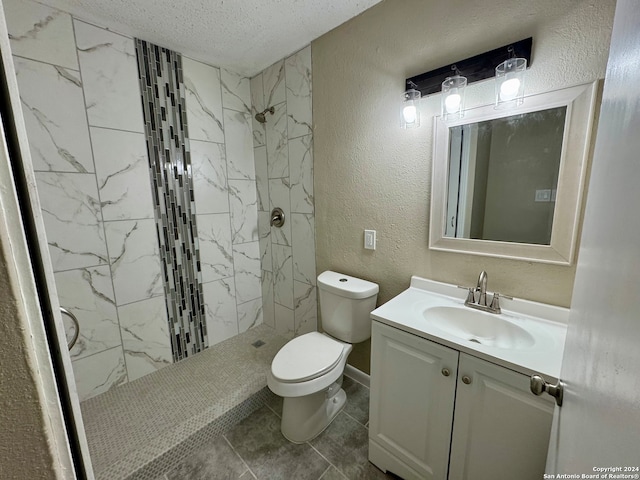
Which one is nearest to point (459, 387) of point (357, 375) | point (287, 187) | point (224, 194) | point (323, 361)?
point (323, 361)

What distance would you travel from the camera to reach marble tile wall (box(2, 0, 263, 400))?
1388 mm

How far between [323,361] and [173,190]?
1.53m

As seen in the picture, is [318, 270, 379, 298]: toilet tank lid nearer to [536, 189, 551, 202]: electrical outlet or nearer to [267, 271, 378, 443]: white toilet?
[267, 271, 378, 443]: white toilet

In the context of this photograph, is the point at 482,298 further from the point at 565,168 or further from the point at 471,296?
the point at 565,168

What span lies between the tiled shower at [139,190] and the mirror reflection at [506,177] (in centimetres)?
99

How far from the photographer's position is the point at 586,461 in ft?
1.37

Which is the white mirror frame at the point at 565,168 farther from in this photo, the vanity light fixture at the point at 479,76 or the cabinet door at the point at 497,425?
the cabinet door at the point at 497,425

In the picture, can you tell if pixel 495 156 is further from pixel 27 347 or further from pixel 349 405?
pixel 349 405

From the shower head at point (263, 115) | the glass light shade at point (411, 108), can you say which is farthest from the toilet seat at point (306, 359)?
the shower head at point (263, 115)

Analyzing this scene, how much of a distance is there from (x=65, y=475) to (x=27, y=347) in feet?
0.60

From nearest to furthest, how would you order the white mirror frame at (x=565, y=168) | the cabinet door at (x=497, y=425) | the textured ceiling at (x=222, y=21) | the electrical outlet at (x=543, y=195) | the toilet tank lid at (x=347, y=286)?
the cabinet door at (x=497, y=425)
the white mirror frame at (x=565, y=168)
the electrical outlet at (x=543, y=195)
the textured ceiling at (x=222, y=21)
the toilet tank lid at (x=347, y=286)

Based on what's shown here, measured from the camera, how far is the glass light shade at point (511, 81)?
3.39ft

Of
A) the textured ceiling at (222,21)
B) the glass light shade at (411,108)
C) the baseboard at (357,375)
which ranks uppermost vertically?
the textured ceiling at (222,21)

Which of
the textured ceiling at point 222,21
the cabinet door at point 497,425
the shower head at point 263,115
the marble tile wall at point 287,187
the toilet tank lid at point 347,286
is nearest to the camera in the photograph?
the cabinet door at point 497,425
